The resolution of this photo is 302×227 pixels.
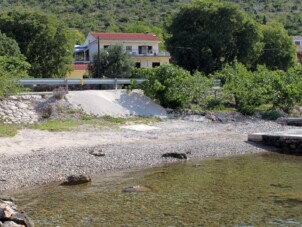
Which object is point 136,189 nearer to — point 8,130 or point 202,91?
point 8,130

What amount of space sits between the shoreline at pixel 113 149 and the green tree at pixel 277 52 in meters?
31.3

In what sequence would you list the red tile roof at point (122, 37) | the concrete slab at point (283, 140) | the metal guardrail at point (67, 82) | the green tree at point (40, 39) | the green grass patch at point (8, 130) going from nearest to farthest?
the green grass patch at point (8, 130), the concrete slab at point (283, 140), the metal guardrail at point (67, 82), the green tree at point (40, 39), the red tile roof at point (122, 37)

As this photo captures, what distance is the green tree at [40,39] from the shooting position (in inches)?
1779

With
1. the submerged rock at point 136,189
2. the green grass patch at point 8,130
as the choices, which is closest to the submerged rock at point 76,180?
the submerged rock at point 136,189

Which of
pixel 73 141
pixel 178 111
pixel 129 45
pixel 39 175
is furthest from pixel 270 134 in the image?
pixel 129 45

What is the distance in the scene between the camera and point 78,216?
13180mm

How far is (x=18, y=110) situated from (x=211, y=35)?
26344 millimetres

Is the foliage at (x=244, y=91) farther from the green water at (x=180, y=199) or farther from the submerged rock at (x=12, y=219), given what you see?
the submerged rock at (x=12, y=219)

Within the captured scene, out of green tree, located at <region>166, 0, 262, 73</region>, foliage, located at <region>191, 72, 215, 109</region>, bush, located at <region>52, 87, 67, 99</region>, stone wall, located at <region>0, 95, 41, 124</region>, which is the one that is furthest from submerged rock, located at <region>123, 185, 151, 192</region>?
green tree, located at <region>166, 0, 262, 73</region>

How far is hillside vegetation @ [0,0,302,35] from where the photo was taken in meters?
113

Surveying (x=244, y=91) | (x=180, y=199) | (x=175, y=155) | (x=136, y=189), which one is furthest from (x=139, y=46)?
(x=180, y=199)

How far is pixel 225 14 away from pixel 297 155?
93.0 feet

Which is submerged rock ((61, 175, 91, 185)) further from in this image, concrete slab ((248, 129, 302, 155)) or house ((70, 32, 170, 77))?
house ((70, 32, 170, 77))

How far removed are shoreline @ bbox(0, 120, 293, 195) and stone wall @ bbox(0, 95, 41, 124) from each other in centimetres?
248
